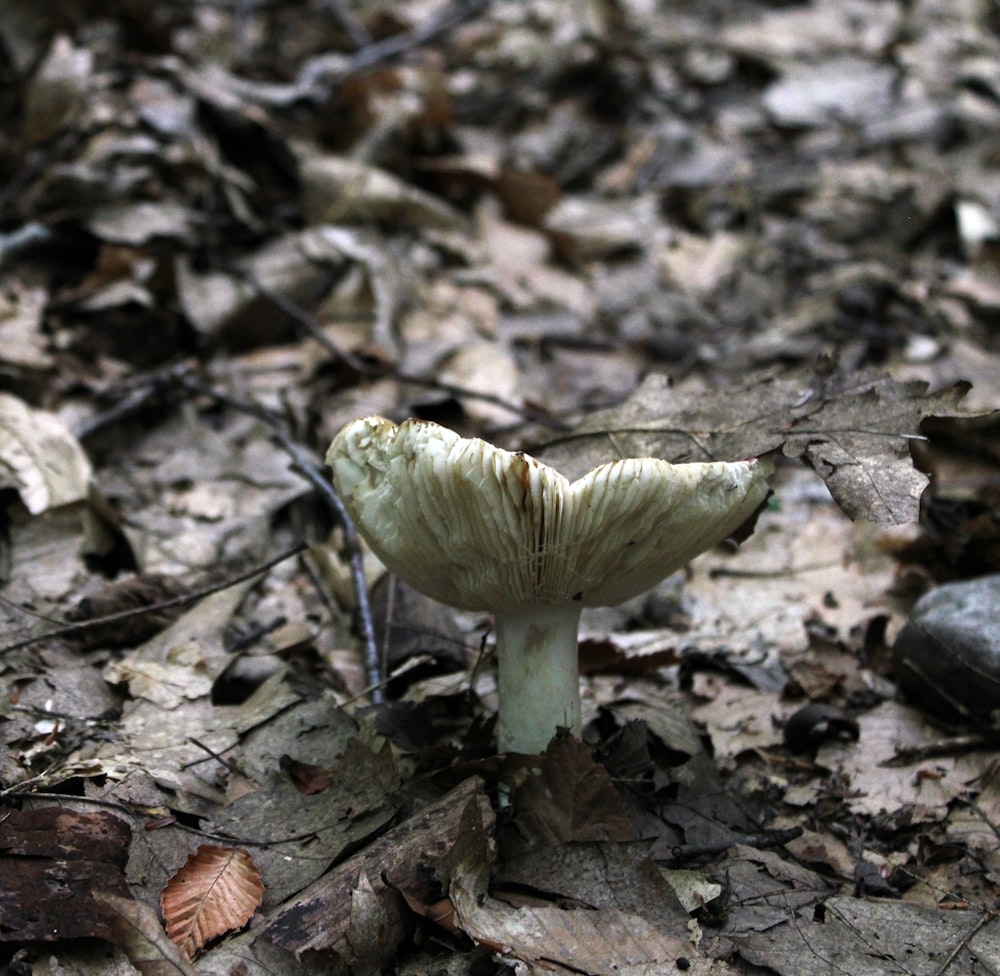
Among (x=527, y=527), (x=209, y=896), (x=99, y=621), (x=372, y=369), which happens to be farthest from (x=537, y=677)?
(x=372, y=369)

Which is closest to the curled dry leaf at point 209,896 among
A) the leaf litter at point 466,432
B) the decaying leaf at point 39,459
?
the leaf litter at point 466,432

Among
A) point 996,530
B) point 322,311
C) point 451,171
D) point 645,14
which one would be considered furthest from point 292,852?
point 645,14

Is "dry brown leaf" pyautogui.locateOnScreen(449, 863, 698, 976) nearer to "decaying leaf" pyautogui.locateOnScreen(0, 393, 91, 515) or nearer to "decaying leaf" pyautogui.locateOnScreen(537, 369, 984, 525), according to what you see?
"decaying leaf" pyautogui.locateOnScreen(537, 369, 984, 525)

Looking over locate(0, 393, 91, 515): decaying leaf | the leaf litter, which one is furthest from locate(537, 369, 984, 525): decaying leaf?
locate(0, 393, 91, 515): decaying leaf

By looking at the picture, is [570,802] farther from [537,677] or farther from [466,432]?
[466,432]

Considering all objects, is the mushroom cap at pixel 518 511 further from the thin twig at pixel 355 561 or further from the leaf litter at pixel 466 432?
the thin twig at pixel 355 561

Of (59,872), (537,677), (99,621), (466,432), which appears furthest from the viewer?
(466,432)

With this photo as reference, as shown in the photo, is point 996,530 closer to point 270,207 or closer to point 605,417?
point 605,417
